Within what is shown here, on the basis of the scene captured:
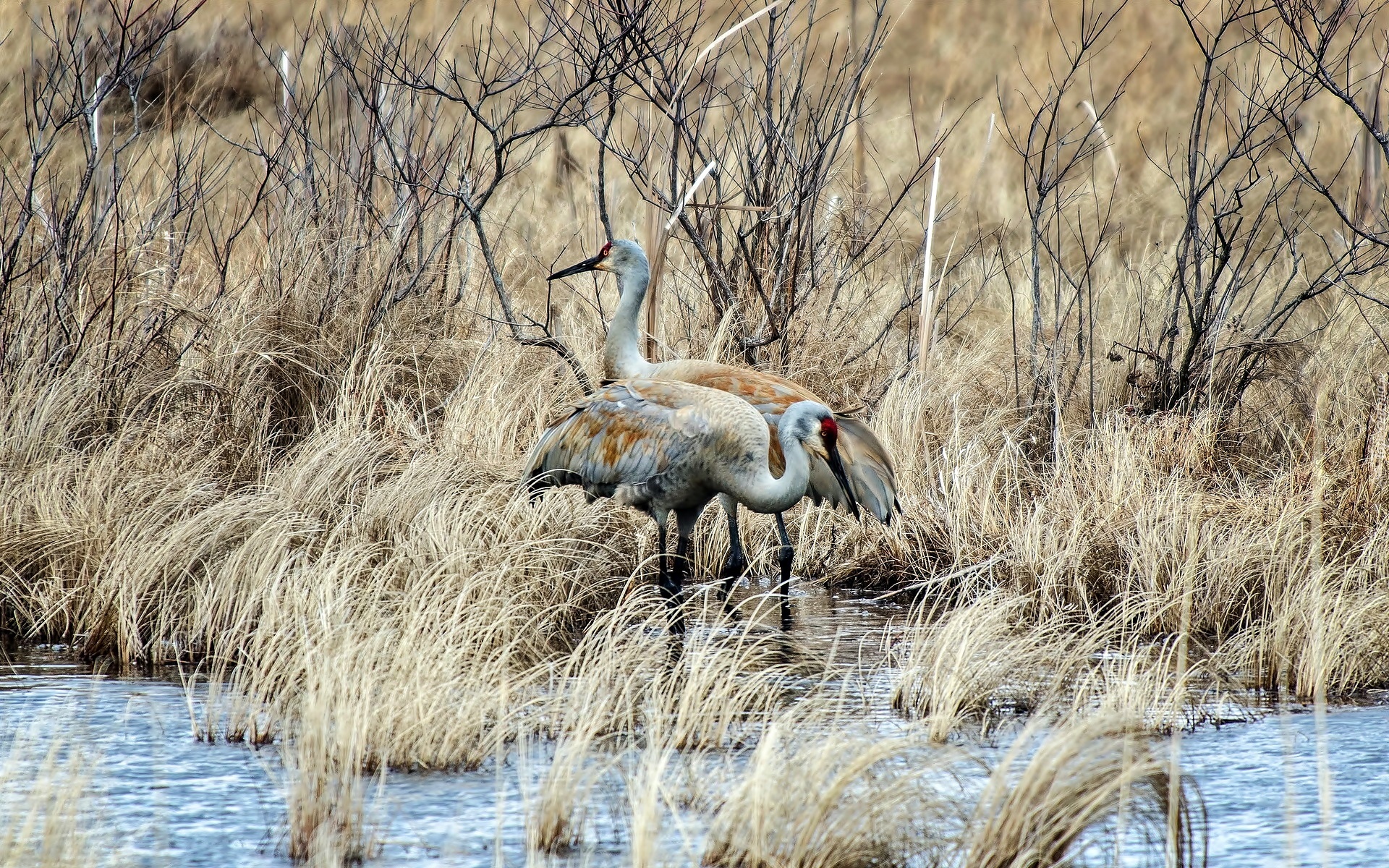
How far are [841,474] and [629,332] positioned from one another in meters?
1.64

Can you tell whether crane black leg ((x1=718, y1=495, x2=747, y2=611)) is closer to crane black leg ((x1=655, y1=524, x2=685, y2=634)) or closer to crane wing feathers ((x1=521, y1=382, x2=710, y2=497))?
crane black leg ((x1=655, y1=524, x2=685, y2=634))

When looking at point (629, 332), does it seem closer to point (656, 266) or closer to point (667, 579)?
point (656, 266)

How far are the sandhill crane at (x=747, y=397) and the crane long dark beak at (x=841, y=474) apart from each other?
0.01 metres

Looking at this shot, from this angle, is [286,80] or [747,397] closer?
[747,397]

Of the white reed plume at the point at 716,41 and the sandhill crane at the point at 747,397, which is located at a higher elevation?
the white reed plume at the point at 716,41

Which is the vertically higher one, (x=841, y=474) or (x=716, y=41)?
→ (x=716, y=41)

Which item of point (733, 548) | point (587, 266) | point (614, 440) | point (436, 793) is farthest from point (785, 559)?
point (436, 793)

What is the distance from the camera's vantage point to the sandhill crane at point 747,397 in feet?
22.1

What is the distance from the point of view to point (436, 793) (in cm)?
436

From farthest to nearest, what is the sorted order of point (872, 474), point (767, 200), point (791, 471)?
point (767, 200), point (872, 474), point (791, 471)

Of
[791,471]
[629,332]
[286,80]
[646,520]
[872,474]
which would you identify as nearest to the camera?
[791,471]

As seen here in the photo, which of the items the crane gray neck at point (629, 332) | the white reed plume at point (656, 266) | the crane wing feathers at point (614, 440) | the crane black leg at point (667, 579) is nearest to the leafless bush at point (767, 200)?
the white reed plume at point (656, 266)

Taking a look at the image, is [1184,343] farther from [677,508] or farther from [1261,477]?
[677,508]

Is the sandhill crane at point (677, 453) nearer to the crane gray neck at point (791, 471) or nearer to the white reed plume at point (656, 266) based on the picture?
the crane gray neck at point (791, 471)
